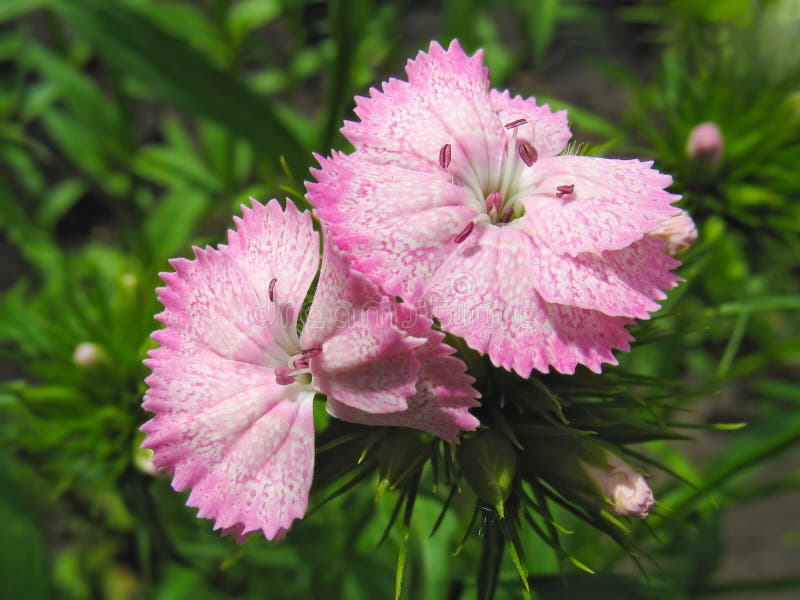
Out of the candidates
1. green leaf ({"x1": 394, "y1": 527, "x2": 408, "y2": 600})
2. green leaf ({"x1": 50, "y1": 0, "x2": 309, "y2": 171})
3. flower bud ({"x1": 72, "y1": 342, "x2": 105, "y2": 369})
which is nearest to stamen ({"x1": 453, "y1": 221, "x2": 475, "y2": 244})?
green leaf ({"x1": 394, "y1": 527, "x2": 408, "y2": 600})

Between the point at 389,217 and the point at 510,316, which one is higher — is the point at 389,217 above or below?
above

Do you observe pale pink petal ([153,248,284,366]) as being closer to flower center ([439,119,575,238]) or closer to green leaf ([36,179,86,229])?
flower center ([439,119,575,238])

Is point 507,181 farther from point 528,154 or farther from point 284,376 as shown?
point 284,376

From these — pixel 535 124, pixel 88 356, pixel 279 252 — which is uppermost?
pixel 535 124

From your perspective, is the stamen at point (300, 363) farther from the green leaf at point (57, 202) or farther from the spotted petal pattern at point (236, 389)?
the green leaf at point (57, 202)

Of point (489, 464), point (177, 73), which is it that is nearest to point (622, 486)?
point (489, 464)

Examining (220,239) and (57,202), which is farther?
(57,202)
